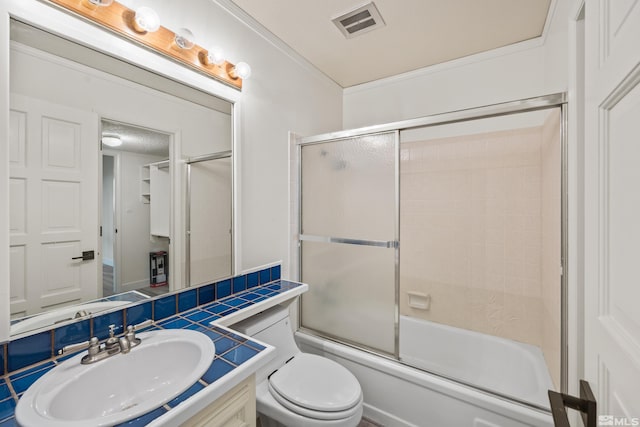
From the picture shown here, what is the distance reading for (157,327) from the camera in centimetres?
116

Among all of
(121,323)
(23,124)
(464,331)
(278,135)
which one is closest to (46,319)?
(121,323)

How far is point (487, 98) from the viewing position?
2072 mm

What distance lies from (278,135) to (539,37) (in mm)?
1901

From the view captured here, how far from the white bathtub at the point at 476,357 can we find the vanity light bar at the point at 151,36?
2.00 meters

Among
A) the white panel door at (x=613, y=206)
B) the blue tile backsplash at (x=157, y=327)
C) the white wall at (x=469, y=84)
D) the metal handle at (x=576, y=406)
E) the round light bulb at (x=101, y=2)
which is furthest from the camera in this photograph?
the white wall at (x=469, y=84)

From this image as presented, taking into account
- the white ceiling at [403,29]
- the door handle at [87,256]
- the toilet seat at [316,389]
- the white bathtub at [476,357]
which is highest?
the white ceiling at [403,29]

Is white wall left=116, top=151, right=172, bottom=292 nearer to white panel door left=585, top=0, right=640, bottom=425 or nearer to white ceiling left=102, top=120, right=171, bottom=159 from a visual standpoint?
white ceiling left=102, top=120, right=171, bottom=159

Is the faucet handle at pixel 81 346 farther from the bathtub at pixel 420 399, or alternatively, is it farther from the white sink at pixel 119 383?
the bathtub at pixel 420 399

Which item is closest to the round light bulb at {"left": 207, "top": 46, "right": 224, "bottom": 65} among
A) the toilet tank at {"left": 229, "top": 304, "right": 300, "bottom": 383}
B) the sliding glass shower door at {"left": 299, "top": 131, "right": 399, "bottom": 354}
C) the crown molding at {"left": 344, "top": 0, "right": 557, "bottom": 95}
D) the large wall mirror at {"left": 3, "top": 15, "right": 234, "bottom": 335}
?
the large wall mirror at {"left": 3, "top": 15, "right": 234, "bottom": 335}

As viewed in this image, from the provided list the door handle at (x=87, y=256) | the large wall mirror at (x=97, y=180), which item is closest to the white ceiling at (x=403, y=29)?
the large wall mirror at (x=97, y=180)

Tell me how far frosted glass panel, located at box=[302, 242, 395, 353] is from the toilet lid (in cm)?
39

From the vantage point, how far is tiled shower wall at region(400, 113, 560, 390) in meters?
1.97

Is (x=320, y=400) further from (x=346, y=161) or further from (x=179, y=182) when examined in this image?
(x=346, y=161)

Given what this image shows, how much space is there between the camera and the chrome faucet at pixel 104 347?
89 cm
